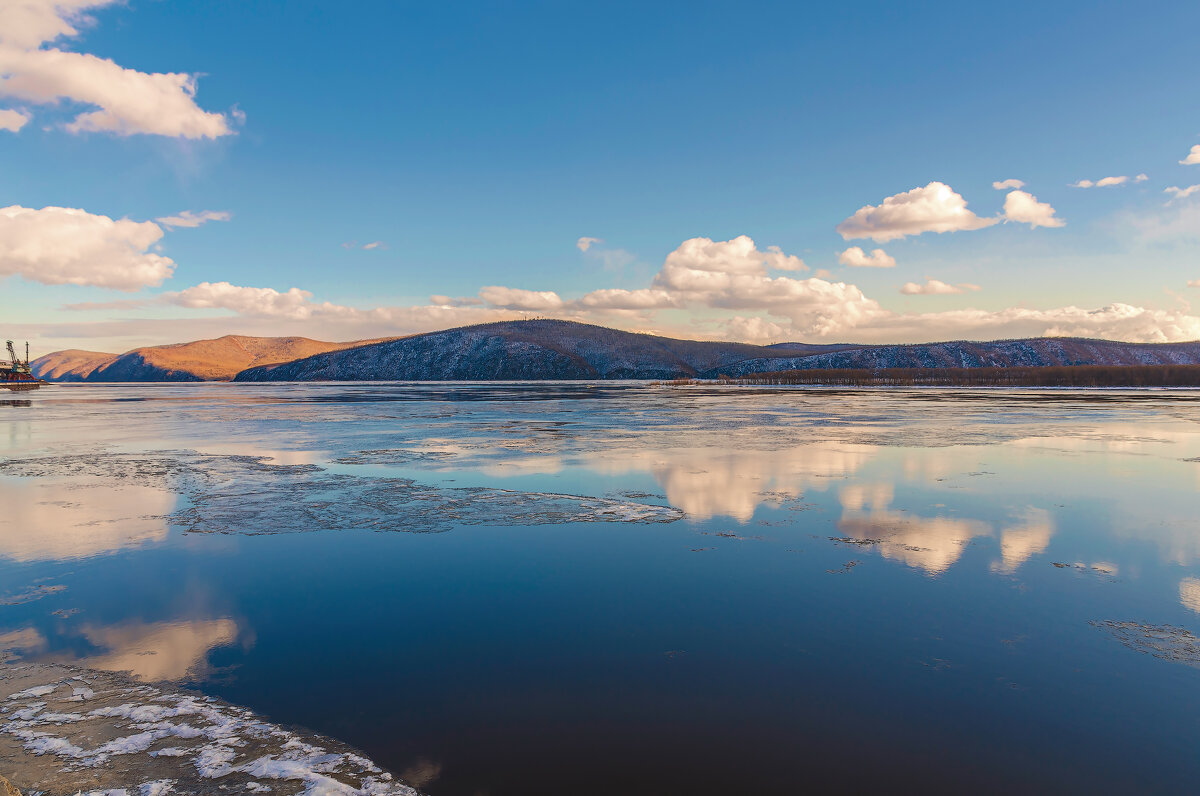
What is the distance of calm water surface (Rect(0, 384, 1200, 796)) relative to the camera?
4.19 metres

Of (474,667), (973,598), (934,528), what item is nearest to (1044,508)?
(934,528)

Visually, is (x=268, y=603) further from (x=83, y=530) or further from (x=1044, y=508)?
(x=1044, y=508)

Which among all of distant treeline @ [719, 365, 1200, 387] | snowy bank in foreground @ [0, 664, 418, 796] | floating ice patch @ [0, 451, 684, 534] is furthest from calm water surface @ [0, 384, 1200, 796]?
distant treeline @ [719, 365, 1200, 387]

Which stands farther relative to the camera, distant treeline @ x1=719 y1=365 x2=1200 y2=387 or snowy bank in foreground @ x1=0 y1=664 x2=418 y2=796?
distant treeline @ x1=719 y1=365 x2=1200 y2=387

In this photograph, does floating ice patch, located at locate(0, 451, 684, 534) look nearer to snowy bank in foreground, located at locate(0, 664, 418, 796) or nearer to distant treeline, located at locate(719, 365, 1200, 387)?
snowy bank in foreground, located at locate(0, 664, 418, 796)

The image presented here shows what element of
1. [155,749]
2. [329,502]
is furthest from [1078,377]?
[155,749]

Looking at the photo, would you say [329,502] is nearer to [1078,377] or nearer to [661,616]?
[661,616]

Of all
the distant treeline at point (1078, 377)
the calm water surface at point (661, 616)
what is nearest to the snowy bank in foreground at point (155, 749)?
the calm water surface at point (661, 616)

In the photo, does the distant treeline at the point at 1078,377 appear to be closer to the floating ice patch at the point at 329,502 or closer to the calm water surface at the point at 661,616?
the calm water surface at the point at 661,616

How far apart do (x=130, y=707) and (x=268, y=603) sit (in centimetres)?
211

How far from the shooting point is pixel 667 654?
5.55 m

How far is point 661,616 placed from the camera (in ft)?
21.1

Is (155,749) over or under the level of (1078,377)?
under

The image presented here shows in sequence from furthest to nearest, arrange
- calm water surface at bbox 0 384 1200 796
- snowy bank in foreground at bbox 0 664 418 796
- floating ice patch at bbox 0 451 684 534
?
floating ice patch at bbox 0 451 684 534
calm water surface at bbox 0 384 1200 796
snowy bank in foreground at bbox 0 664 418 796
